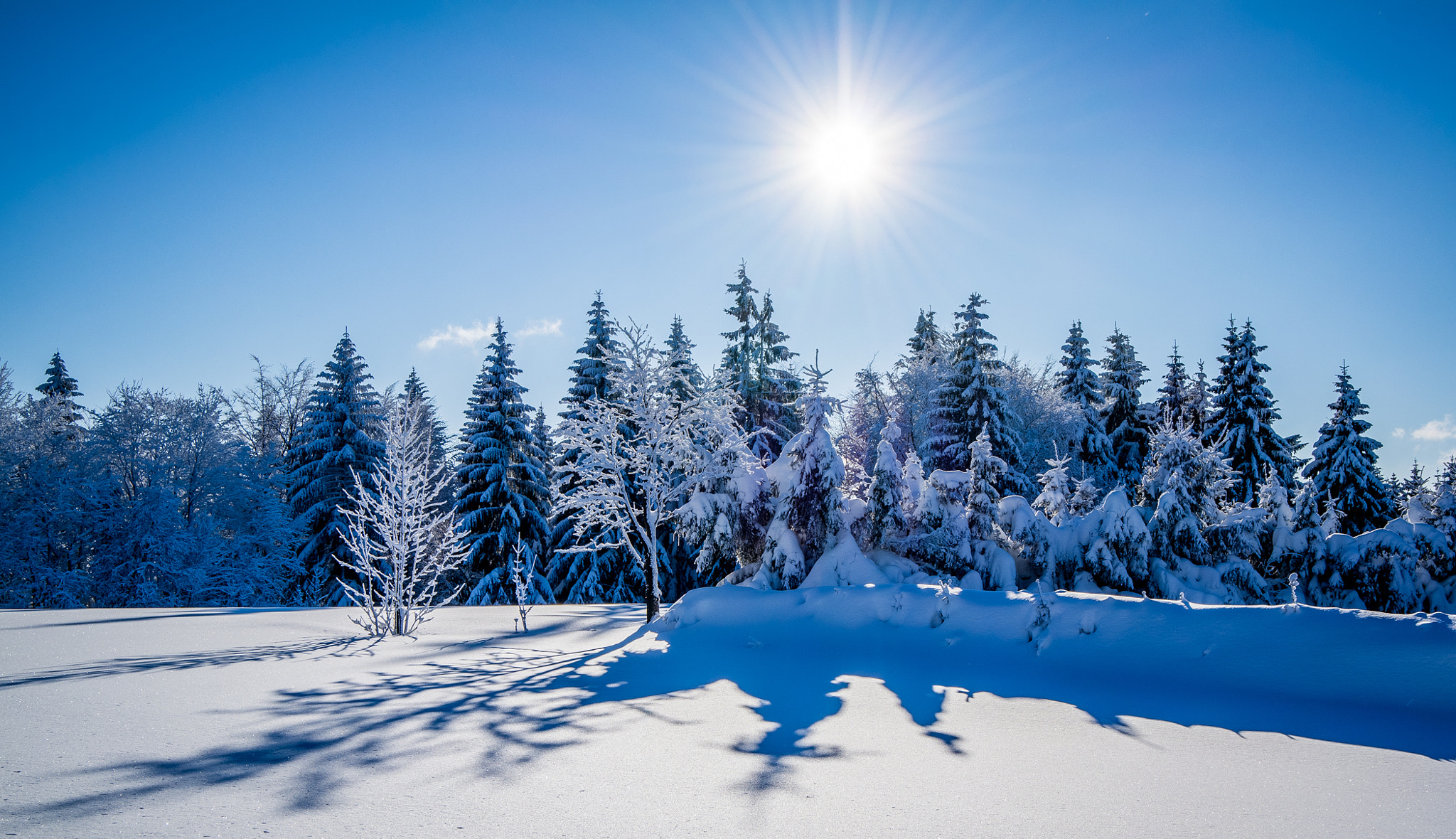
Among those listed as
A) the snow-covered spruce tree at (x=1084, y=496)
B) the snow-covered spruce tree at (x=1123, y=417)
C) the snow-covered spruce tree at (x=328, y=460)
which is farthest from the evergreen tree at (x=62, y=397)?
the snow-covered spruce tree at (x=1123, y=417)

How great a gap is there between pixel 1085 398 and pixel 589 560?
2093cm

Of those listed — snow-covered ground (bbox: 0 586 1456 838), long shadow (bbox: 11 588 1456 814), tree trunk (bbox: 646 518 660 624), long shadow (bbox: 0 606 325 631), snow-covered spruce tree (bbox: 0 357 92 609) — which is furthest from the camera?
snow-covered spruce tree (bbox: 0 357 92 609)

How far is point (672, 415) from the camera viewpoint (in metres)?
14.7

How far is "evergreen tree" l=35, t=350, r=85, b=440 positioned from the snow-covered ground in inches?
888

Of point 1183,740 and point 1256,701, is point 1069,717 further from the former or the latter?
point 1256,701

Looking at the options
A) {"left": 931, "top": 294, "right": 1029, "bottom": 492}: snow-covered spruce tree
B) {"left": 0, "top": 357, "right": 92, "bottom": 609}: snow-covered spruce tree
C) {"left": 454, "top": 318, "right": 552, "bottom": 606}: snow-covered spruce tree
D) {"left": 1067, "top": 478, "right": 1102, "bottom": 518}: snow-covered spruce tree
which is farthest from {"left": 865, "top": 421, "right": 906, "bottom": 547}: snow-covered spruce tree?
{"left": 0, "top": 357, "right": 92, "bottom": 609}: snow-covered spruce tree

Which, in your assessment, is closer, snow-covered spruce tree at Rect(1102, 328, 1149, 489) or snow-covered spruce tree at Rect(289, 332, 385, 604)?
snow-covered spruce tree at Rect(289, 332, 385, 604)

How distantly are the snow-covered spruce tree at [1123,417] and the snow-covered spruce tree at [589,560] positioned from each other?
65.3 feet

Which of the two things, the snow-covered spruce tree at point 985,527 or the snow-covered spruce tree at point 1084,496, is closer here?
the snow-covered spruce tree at point 985,527

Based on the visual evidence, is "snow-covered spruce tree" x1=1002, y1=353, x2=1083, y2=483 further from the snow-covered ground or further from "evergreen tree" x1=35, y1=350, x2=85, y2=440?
"evergreen tree" x1=35, y1=350, x2=85, y2=440

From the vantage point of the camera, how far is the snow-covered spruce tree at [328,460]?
24500 mm

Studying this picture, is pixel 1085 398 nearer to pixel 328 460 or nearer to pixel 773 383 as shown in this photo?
pixel 773 383

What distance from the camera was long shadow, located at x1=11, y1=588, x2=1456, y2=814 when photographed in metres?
4.48

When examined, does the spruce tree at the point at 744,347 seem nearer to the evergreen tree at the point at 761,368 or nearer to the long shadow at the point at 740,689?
the evergreen tree at the point at 761,368
